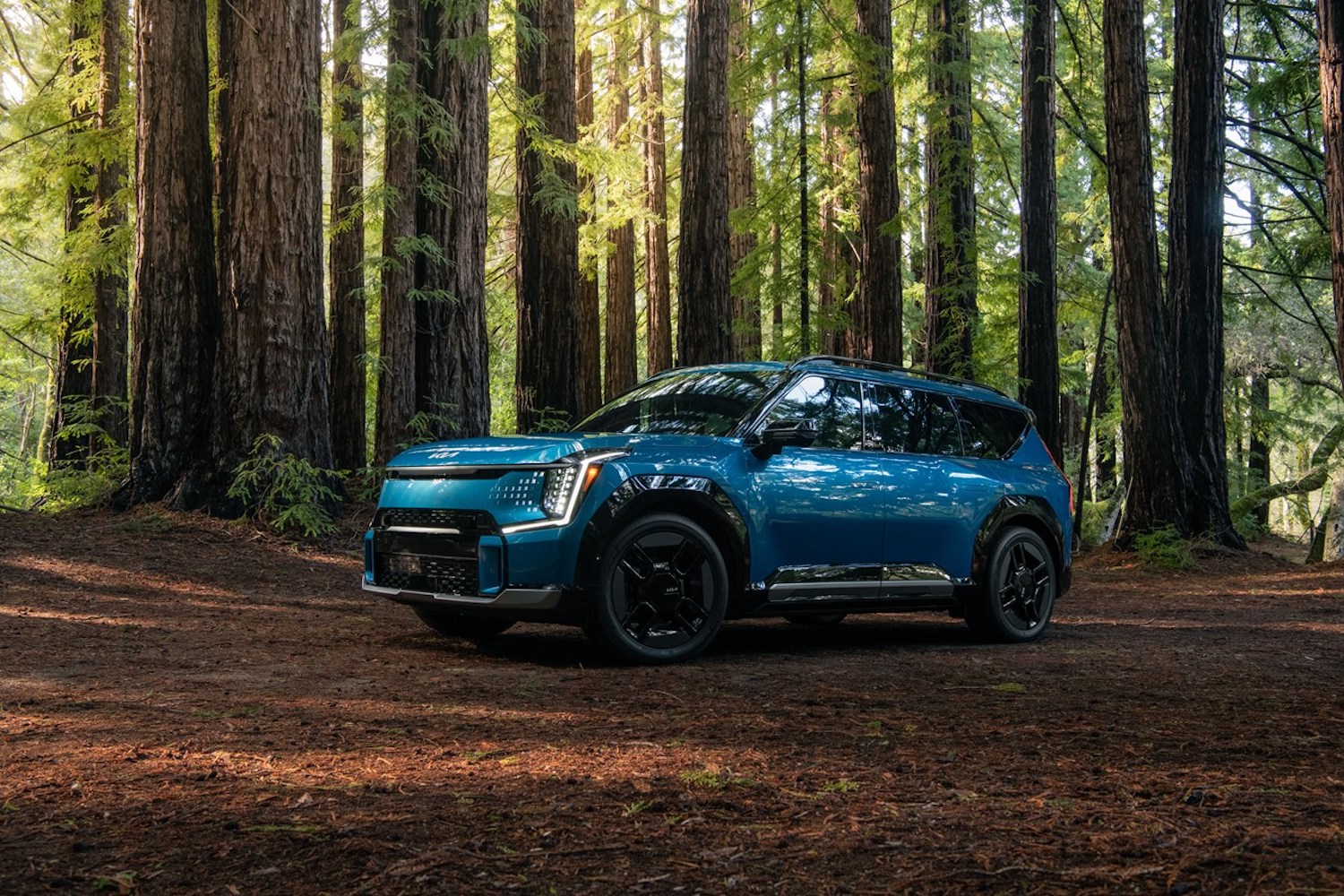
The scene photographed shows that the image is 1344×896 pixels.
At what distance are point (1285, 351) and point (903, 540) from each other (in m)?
24.8

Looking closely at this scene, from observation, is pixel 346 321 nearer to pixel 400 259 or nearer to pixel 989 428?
pixel 400 259

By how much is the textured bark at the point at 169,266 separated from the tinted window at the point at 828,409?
7771mm

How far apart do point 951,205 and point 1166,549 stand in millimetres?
6499

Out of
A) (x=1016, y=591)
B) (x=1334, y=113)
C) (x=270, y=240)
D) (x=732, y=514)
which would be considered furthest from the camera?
(x=270, y=240)

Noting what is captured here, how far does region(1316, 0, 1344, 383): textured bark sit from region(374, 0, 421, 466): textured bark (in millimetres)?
10485

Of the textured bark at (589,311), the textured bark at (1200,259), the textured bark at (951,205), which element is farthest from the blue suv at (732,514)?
the textured bark at (589,311)

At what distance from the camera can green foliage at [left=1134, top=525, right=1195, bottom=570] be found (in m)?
15.8

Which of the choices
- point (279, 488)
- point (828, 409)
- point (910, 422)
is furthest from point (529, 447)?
point (279, 488)

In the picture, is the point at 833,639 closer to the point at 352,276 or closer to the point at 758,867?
the point at 758,867

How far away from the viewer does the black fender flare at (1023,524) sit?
879 cm

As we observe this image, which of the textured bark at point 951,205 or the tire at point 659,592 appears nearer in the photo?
the tire at point 659,592

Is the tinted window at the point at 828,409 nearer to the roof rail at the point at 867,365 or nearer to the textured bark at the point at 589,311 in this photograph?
the roof rail at the point at 867,365

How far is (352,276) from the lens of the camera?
20.1 metres

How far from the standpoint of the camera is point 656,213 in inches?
990
